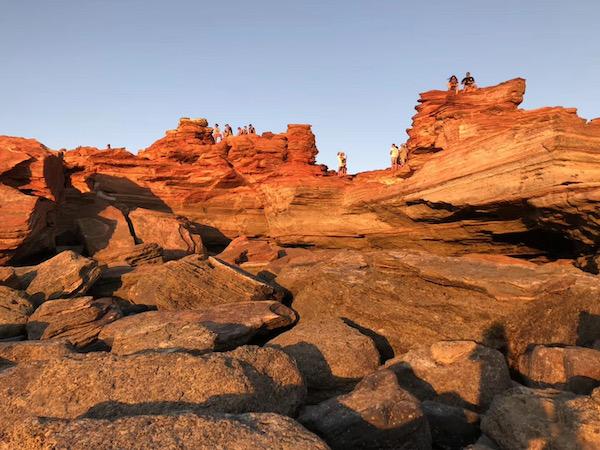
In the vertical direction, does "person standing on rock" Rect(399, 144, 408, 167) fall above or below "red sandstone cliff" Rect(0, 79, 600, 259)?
above

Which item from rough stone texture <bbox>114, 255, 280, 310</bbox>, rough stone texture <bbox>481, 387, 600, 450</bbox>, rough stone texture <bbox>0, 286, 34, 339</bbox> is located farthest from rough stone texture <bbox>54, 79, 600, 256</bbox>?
Answer: rough stone texture <bbox>0, 286, 34, 339</bbox>

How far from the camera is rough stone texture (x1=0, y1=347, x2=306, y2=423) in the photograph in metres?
6.25

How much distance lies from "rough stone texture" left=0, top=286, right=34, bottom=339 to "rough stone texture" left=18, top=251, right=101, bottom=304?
0.81 m

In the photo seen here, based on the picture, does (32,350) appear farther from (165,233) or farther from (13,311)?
(165,233)

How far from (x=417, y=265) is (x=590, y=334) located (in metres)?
4.77

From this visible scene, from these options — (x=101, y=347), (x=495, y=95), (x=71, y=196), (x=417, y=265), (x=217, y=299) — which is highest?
(x=495, y=95)

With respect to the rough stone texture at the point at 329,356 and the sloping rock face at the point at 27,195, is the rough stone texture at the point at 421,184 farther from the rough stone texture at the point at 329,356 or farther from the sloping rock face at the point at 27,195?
the rough stone texture at the point at 329,356

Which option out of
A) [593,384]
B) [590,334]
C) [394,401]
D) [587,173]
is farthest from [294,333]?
[587,173]

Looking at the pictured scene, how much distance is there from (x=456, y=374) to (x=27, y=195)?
19.8m

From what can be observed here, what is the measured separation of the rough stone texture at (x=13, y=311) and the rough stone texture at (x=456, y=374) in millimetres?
11404

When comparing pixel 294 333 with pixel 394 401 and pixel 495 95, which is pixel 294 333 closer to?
pixel 394 401

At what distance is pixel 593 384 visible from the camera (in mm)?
7762

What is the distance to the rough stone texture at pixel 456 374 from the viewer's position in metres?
8.59

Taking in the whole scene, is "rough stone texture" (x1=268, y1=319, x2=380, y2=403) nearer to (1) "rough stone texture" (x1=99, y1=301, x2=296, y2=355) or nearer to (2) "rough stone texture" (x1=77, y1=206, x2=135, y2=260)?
(1) "rough stone texture" (x1=99, y1=301, x2=296, y2=355)
